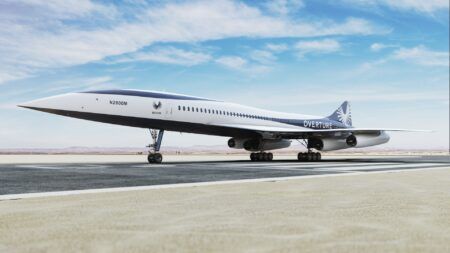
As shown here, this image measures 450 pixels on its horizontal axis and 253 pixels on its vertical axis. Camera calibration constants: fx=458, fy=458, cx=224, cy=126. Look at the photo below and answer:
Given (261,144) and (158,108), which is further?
(261,144)

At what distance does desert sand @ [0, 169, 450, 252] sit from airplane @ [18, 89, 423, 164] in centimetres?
1622

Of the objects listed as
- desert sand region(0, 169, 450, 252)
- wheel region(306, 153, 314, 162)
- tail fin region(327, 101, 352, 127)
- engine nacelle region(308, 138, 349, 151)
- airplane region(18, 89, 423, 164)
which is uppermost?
tail fin region(327, 101, 352, 127)

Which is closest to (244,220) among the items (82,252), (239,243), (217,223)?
(217,223)

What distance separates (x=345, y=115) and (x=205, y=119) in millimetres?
22051

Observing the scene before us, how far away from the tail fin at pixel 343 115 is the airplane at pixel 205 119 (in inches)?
202

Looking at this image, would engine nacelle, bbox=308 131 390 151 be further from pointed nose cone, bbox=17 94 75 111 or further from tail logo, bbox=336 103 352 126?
pointed nose cone, bbox=17 94 75 111

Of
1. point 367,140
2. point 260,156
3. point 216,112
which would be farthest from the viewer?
point 260,156

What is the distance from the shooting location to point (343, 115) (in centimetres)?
4641

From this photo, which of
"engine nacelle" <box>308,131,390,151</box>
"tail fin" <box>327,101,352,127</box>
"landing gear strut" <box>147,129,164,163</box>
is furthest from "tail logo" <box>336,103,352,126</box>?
"landing gear strut" <box>147,129,164,163</box>

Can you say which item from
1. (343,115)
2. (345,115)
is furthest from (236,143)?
(345,115)

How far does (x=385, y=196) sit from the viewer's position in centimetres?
911

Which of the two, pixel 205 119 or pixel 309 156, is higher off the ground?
pixel 205 119

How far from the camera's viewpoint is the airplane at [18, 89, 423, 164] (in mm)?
24594

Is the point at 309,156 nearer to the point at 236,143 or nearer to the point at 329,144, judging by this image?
the point at 329,144
